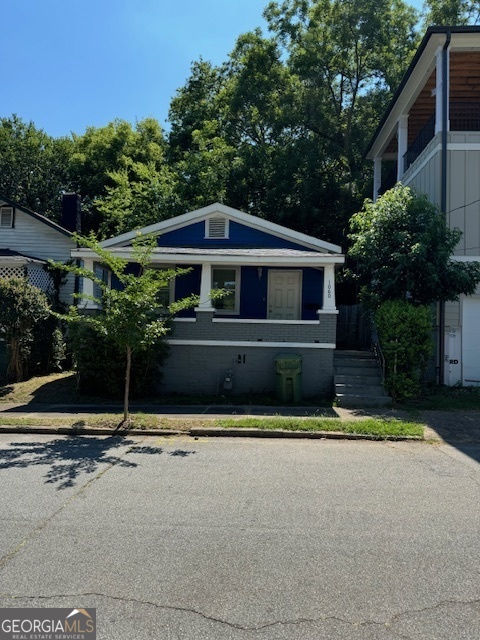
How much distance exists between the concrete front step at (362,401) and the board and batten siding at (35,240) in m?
12.2

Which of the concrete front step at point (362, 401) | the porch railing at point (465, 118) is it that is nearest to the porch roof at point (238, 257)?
the concrete front step at point (362, 401)

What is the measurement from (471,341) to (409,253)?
134 inches

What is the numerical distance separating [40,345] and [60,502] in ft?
33.9

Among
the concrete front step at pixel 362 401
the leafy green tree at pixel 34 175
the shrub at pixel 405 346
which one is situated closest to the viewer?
the concrete front step at pixel 362 401

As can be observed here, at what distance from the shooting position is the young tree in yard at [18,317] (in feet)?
43.3

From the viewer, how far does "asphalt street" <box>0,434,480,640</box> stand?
3.02 m

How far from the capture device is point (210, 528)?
436cm

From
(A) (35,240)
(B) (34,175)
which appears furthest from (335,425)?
(B) (34,175)

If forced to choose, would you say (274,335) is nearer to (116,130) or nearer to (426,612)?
(426,612)

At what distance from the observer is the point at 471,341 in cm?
1306

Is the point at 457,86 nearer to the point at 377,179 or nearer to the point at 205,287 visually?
the point at 377,179

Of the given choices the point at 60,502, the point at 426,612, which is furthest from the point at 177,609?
the point at 60,502

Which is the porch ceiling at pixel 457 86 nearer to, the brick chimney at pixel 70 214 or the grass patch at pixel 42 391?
the brick chimney at pixel 70 214

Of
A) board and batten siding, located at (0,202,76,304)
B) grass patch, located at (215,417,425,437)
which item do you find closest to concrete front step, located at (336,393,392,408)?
grass patch, located at (215,417,425,437)
